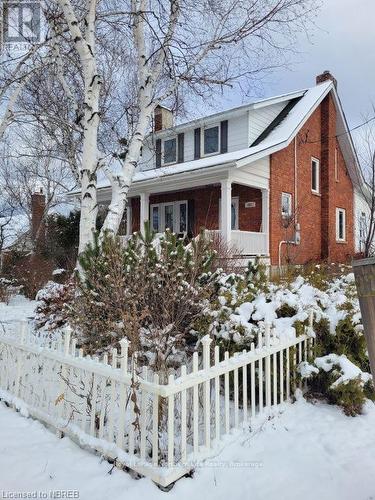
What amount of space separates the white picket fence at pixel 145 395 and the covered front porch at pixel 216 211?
299 inches

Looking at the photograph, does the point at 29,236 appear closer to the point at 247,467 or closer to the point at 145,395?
the point at 145,395

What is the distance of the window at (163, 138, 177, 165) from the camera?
17.6 meters

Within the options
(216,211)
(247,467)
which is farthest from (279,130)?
(247,467)

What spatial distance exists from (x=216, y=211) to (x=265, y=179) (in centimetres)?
261

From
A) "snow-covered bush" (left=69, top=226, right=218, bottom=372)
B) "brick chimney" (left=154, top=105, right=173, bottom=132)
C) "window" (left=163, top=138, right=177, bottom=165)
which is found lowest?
"snow-covered bush" (left=69, top=226, right=218, bottom=372)

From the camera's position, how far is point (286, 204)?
607 inches

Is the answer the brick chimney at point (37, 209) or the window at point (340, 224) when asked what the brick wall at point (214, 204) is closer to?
the window at point (340, 224)

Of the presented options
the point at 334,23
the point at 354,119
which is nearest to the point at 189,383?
the point at 334,23

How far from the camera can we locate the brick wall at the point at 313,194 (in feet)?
48.0

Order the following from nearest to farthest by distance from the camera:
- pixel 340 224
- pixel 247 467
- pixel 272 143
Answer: pixel 247 467
pixel 272 143
pixel 340 224

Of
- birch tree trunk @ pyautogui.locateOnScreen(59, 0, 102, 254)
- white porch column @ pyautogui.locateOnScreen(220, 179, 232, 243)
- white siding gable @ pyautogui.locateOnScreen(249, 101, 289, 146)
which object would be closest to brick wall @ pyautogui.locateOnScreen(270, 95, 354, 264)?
white siding gable @ pyautogui.locateOnScreen(249, 101, 289, 146)

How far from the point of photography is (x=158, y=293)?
480 cm

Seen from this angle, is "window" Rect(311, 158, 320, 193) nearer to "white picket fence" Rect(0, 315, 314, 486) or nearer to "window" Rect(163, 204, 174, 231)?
"window" Rect(163, 204, 174, 231)

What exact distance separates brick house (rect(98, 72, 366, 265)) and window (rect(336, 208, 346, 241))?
50 mm
